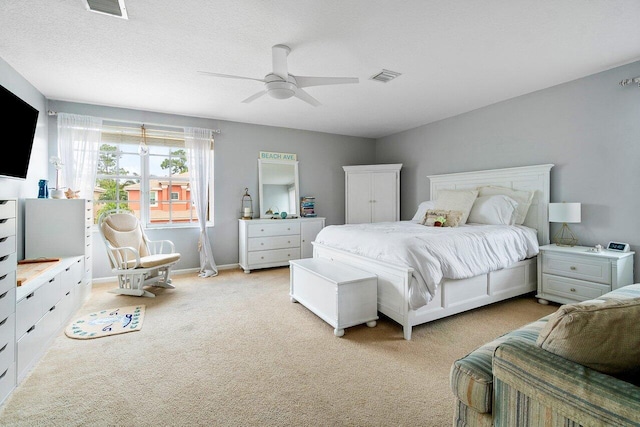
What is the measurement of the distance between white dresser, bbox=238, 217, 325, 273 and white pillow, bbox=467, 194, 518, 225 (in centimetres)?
263

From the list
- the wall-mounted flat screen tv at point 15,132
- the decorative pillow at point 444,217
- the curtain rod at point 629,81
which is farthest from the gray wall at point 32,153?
the curtain rod at point 629,81

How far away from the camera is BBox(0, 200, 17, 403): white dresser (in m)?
1.72

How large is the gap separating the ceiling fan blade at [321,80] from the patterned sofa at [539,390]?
224cm

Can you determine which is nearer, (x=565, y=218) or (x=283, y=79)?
(x=283, y=79)

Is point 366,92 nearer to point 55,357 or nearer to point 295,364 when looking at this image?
point 295,364

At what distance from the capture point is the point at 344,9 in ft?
6.98

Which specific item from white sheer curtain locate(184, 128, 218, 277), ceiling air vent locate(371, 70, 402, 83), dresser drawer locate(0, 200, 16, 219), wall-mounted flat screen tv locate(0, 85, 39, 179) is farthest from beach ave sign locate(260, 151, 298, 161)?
dresser drawer locate(0, 200, 16, 219)

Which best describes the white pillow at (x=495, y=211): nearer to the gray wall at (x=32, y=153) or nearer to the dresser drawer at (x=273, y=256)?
the dresser drawer at (x=273, y=256)

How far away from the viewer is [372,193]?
229 inches

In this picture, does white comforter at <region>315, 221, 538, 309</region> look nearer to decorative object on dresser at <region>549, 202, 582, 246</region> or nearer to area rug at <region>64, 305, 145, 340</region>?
decorative object on dresser at <region>549, 202, 582, 246</region>

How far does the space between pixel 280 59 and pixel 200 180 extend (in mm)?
2830

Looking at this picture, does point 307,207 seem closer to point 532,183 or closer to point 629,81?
point 532,183

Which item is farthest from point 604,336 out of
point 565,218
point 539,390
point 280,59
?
point 565,218

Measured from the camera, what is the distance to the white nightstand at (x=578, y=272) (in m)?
2.84
